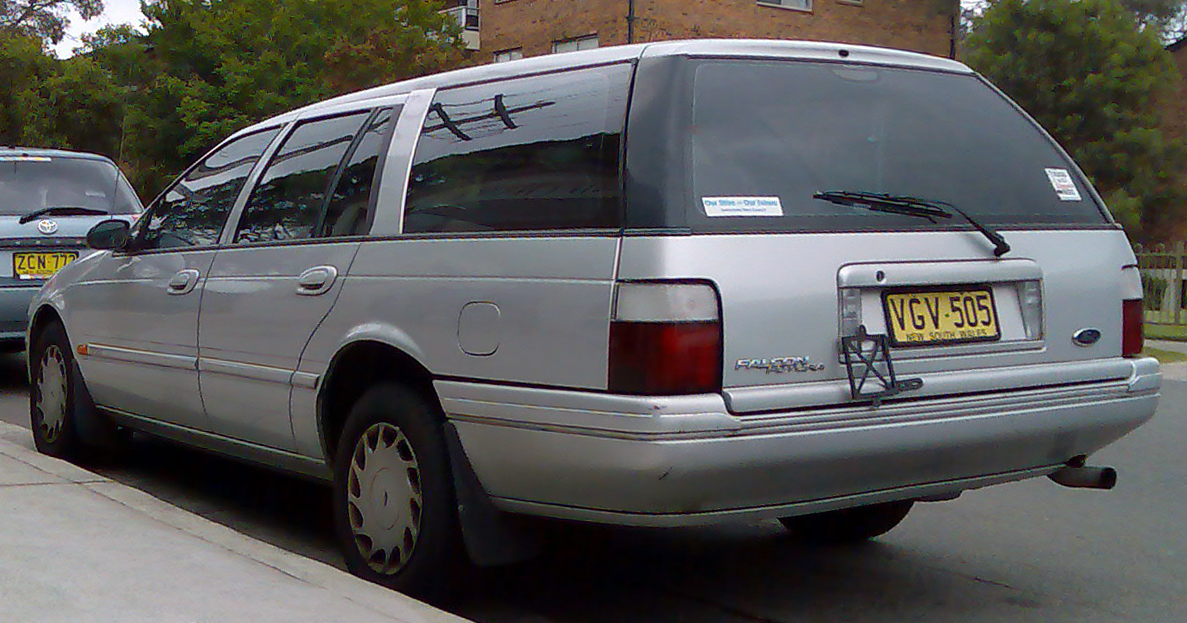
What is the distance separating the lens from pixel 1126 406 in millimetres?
4410

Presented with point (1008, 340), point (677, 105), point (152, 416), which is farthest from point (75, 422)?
point (1008, 340)

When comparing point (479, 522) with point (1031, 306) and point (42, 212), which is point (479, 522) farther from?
point (42, 212)

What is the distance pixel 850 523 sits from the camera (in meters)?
5.33

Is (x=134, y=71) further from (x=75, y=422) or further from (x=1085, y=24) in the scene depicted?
(x=75, y=422)

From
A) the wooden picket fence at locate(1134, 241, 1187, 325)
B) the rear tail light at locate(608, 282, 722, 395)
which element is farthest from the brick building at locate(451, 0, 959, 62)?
the rear tail light at locate(608, 282, 722, 395)

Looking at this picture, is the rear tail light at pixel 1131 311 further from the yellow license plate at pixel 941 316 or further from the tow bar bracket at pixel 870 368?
the tow bar bracket at pixel 870 368

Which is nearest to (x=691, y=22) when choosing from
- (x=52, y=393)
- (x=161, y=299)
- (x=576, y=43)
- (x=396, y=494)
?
(x=576, y=43)

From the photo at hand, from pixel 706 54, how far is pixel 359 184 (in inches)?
55.8

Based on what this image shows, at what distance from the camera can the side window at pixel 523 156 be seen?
12.8ft

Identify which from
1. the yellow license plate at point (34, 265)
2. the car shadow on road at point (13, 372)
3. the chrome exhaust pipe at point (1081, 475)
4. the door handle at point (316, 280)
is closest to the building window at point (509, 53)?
the car shadow on road at point (13, 372)

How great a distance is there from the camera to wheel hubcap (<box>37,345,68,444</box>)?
6641mm

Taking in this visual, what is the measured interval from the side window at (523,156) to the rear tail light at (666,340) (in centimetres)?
27

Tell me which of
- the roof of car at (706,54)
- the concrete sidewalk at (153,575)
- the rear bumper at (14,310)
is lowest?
the concrete sidewalk at (153,575)

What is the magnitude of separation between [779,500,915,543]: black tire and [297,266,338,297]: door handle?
1.90 metres
